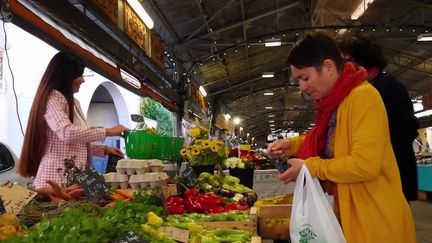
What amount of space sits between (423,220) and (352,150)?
7999 mm

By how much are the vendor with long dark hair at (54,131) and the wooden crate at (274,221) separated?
3.56 feet

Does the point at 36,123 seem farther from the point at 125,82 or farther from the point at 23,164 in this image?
the point at 125,82

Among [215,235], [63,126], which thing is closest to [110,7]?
[63,126]

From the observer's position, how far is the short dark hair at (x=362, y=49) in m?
2.29

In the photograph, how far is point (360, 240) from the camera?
1717 millimetres

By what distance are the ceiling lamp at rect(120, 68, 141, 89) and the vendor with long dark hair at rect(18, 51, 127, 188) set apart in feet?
11.0

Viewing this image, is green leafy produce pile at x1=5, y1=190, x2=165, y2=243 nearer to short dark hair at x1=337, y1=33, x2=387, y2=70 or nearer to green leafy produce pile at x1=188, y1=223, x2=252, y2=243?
green leafy produce pile at x1=188, y1=223, x2=252, y2=243

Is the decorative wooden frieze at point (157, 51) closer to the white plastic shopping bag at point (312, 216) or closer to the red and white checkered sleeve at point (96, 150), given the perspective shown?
the red and white checkered sleeve at point (96, 150)

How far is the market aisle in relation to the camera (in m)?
6.71

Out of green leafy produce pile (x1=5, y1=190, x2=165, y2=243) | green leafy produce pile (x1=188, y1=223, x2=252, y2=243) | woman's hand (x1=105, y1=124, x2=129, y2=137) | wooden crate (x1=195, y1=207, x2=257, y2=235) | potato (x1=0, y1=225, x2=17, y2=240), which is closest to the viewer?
green leafy produce pile (x1=5, y1=190, x2=165, y2=243)

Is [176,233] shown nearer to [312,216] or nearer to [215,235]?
[215,235]

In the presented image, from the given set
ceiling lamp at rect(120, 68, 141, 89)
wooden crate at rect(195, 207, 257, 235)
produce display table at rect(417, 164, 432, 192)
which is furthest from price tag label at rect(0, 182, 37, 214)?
produce display table at rect(417, 164, 432, 192)

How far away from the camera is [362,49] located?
229cm

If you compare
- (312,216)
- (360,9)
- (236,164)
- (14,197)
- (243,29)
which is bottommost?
(312,216)
